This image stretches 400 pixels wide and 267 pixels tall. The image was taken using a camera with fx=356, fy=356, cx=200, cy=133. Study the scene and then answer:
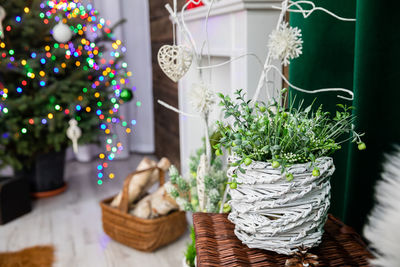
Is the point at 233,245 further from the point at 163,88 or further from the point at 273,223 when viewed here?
the point at 163,88

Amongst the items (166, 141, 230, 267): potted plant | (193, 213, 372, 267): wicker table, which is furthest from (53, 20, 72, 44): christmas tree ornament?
(193, 213, 372, 267): wicker table

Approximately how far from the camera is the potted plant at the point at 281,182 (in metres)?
0.71

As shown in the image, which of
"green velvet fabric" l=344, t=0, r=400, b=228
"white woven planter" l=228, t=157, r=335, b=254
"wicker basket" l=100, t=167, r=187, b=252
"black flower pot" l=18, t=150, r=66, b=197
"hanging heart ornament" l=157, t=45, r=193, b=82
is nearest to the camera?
"white woven planter" l=228, t=157, r=335, b=254

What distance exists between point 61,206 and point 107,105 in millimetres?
741

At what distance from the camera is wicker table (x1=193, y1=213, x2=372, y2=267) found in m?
0.74

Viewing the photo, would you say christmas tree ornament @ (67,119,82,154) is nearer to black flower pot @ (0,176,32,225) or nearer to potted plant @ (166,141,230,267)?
black flower pot @ (0,176,32,225)

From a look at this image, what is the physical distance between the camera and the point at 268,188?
73 cm

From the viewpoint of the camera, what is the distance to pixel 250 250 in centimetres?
77

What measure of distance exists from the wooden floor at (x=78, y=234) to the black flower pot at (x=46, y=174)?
8 centimetres

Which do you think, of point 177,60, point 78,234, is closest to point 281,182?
point 177,60

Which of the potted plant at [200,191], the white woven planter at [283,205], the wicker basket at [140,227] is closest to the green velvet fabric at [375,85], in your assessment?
the white woven planter at [283,205]

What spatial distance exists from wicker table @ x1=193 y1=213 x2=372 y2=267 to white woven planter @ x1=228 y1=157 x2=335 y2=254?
0.02m

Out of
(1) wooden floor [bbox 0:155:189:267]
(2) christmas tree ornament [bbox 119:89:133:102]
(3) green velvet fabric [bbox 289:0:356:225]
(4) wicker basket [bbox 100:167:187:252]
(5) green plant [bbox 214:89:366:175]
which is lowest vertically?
(1) wooden floor [bbox 0:155:189:267]

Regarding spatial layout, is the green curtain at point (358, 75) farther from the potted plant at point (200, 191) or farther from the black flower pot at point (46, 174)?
the black flower pot at point (46, 174)
